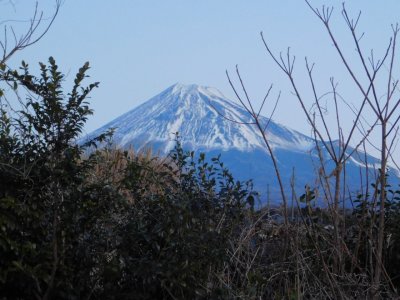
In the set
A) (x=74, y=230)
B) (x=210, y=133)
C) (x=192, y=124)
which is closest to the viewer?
(x=74, y=230)

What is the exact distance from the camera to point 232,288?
5277mm

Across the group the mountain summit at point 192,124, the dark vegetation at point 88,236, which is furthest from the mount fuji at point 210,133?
the dark vegetation at point 88,236

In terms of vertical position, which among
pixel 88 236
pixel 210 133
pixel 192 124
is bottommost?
pixel 88 236

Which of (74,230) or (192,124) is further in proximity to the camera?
(192,124)

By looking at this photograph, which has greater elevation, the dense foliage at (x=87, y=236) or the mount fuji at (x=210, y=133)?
the mount fuji at (x=210, y=133)

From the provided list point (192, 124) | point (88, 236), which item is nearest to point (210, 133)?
point (192, 124)

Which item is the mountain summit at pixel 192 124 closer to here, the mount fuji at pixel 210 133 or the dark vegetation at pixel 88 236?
the mount fuji at pixel 210 133

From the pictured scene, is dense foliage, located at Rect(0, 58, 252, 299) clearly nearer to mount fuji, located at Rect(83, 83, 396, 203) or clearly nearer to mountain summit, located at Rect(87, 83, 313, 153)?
mountain summit, located at Rect(87, 83, 313, 153)

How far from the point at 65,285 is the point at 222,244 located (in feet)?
3.25

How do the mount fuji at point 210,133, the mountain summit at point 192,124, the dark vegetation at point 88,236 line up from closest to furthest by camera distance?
1. the dark vegetation at point 88,236
2. the mountain summit at point 192,124
3. the mount fuji at point 210,133

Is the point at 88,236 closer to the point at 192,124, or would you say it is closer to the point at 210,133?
the point at 210,133

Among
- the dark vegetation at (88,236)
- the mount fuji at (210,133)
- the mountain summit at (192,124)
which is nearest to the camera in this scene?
the dark vegetation at (88,236)

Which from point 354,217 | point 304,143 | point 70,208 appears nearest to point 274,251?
point 354,217

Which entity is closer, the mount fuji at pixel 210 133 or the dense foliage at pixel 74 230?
the dense foliage at pixel 74 230
